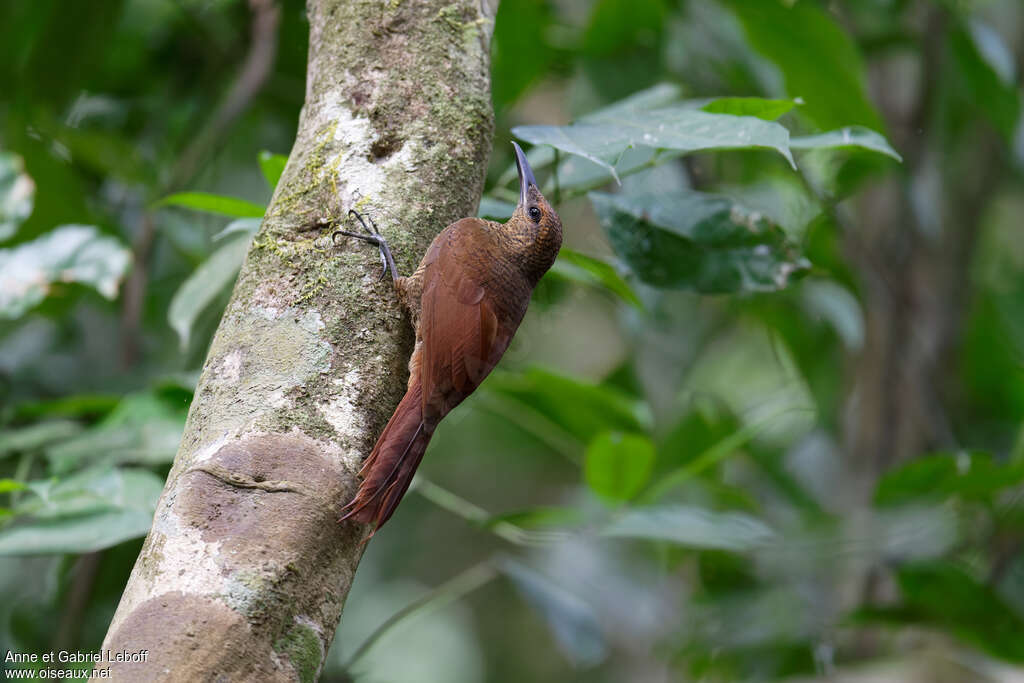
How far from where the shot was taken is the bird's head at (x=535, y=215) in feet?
6.43

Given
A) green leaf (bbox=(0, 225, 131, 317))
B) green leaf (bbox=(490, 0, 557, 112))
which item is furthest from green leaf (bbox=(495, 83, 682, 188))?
green leaf (bbox=(0, 225, 131, 317))

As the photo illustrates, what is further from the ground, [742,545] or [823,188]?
[823,188]

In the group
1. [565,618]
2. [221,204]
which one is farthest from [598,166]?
[565,618]

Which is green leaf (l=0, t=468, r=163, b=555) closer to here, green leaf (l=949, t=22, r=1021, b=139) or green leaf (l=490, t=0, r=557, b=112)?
green leaf (l=490, t=0, r=557, b=112)

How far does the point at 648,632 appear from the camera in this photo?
14.2 ft

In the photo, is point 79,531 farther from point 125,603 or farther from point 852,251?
point 852,251

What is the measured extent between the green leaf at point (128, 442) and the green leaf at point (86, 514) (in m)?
0.14

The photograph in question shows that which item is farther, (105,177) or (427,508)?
(427,508)

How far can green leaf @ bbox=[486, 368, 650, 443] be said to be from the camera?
2551 mm

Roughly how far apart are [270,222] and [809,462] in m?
3.10

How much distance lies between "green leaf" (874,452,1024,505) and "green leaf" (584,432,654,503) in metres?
0.75

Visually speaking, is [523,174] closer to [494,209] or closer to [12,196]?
[494,209]

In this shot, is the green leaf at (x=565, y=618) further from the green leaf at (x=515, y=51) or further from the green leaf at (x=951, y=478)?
the green leaf at (x=515, y=51)

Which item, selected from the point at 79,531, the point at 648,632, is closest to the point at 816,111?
the point at 79,531
